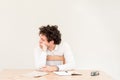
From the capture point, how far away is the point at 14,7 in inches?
152

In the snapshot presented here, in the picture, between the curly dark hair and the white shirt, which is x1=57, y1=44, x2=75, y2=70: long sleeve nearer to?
the white shirt

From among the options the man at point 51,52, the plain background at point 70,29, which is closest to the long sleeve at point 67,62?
the man at point 51,52

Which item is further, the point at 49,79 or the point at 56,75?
the point at 56,75

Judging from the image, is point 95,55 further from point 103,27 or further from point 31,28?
point 31,28

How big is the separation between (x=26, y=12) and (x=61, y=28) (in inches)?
24.6

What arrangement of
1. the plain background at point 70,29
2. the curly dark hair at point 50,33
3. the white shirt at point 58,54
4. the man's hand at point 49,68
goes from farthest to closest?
the plain background at point 70,29
the curly dark hair at point 50,33
the white shirt at point 58,54
the man's hand at point 49,68

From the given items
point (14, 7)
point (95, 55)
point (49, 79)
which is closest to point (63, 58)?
point (49, 79)

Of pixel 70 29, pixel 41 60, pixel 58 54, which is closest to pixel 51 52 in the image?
pixel 58 54

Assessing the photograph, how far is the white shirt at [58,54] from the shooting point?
2.92 meters

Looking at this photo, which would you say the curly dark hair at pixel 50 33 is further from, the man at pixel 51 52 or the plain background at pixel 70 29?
the plain background at pixel 70 29

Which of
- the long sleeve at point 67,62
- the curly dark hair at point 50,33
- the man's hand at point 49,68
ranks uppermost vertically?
the curly dark hair at point 50,33

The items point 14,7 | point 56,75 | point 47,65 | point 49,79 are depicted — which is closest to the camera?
point 49,79

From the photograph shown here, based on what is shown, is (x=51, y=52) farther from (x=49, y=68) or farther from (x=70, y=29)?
(x=70, y=29)

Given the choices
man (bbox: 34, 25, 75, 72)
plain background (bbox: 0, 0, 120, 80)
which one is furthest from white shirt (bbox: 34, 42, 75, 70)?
plain background (bbox: 0, 0, 120, 80)
